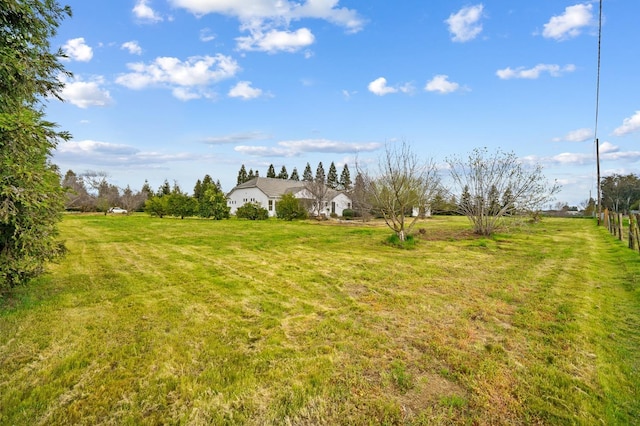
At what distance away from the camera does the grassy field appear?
7.98ft

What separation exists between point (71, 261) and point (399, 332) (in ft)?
28.2

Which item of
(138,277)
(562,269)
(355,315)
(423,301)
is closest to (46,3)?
(138,277)

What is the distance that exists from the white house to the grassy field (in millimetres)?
26017

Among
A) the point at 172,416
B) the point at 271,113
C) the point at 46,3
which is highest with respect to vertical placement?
the point at 271,113

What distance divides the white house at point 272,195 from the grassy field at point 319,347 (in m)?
26.0

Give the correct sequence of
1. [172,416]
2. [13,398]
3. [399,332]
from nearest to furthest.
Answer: [172,416] < [13,398] < [399,332]

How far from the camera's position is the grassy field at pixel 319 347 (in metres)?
2.43

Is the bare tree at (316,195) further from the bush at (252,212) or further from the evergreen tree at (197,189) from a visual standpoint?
the evergreen tree at (197,189)

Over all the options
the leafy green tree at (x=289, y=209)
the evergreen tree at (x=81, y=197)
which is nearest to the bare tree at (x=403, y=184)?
the leafy green tree at (x=289, y=209)

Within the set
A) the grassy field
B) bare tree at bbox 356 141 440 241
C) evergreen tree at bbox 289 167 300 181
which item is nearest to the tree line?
evergreen tree at bbox 289 167 300 181

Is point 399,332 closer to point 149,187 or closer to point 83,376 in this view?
point 83,376

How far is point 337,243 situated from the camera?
472 inches

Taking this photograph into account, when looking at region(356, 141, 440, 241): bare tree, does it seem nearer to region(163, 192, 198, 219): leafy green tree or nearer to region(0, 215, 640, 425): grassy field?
region(0, 215, 640, 425): grassy field

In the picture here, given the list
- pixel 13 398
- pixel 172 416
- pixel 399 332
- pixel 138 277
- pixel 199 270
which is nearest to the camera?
pixel 172 416
